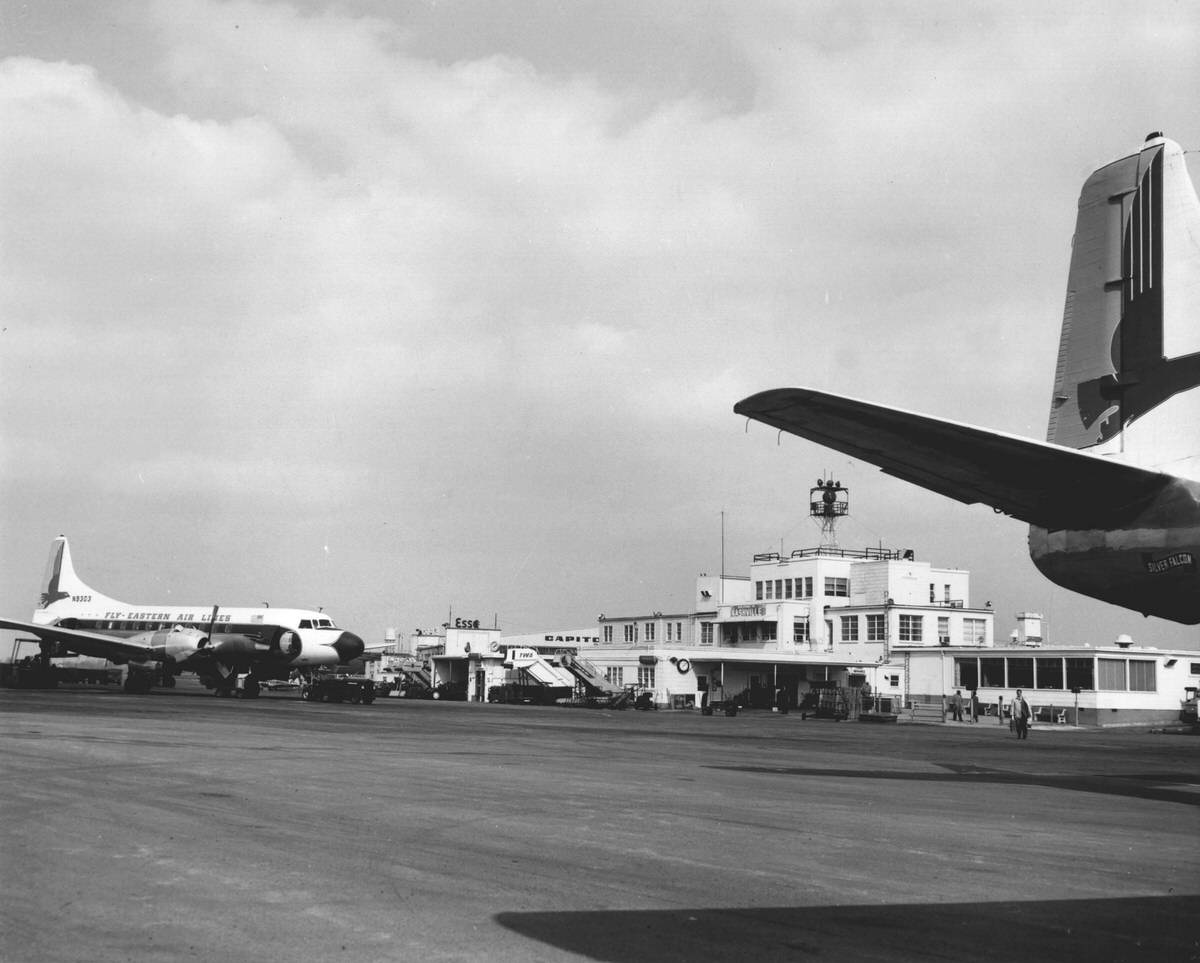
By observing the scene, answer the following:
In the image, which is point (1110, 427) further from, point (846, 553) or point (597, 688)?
point (846, 553)

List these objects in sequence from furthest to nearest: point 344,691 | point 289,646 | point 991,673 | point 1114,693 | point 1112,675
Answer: point 991,673 → point 1112,675 → point 1114,693 → point 344,691 → point 289,646

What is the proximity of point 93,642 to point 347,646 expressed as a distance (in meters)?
12.8

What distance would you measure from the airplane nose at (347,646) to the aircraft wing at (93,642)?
30.7 feet

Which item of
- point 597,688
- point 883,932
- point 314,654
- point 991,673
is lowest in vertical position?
point 883,932

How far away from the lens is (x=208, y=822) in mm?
10164

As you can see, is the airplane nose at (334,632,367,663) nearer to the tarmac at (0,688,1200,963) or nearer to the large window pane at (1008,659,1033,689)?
the tarmac at (0,688,1200,963)

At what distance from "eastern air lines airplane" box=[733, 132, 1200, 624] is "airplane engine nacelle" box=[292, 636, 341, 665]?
40.9 meters

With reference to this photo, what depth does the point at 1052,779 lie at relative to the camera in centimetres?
1844

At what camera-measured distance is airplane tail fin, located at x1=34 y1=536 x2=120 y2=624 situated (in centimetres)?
5997

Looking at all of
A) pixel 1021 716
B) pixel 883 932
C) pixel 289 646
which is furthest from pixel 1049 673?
pixel 883 932

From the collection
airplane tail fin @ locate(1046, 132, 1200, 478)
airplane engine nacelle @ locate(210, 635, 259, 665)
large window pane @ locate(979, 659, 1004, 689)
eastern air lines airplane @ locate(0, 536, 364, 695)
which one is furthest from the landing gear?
airplane tail fin @ locate(1046, 132, 1200, 478)

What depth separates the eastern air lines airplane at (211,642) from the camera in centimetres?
5112

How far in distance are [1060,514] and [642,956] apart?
10.00 m

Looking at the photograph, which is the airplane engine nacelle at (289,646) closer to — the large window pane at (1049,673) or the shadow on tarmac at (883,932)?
the large window pane at (1049,673)
